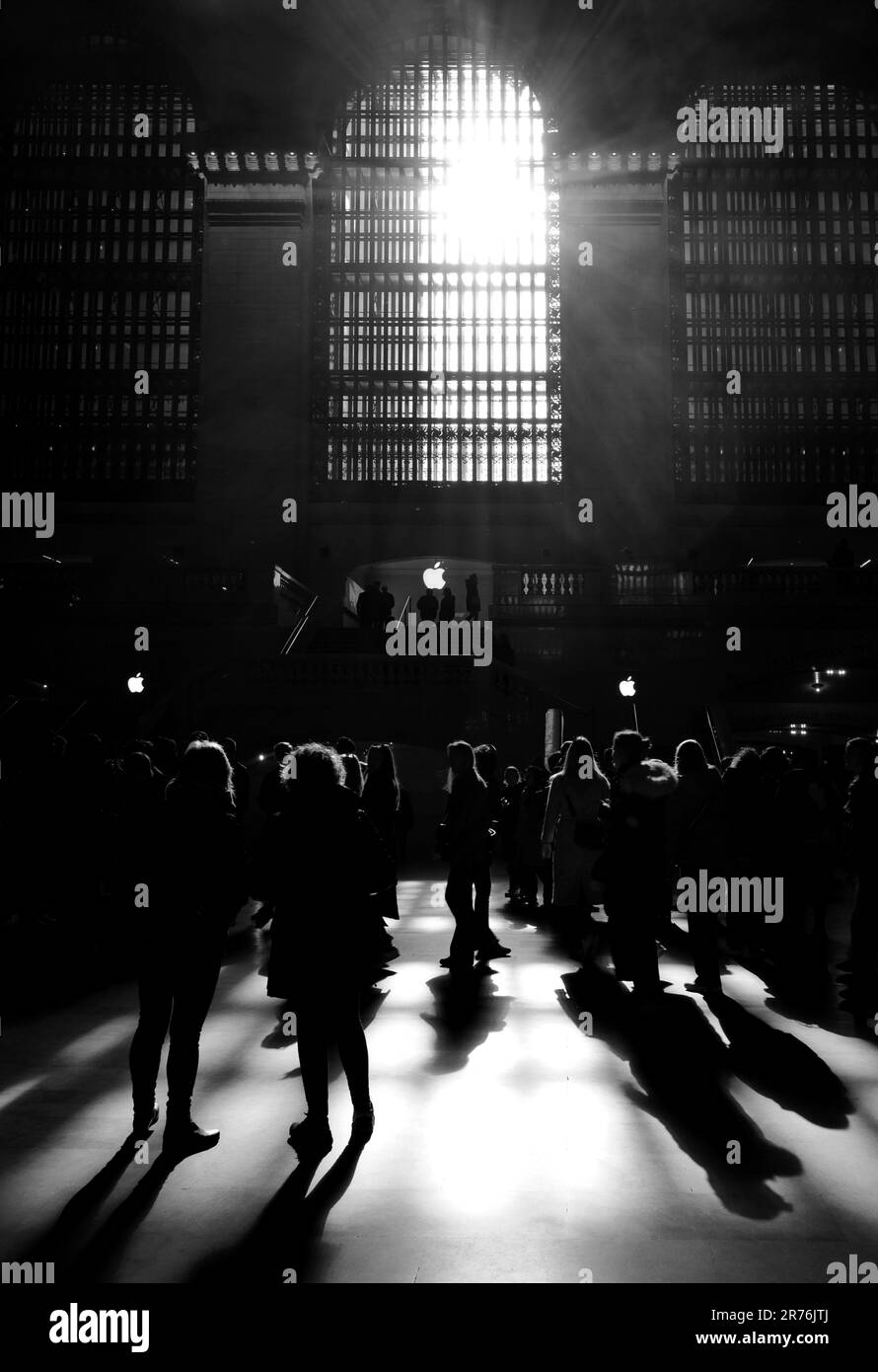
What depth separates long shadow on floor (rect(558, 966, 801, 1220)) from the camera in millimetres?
3707

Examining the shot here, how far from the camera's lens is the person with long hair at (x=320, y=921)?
4.05 m

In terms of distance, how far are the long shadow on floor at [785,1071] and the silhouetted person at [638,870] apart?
58cm

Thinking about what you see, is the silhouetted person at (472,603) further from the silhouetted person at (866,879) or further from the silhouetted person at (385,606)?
the silhouetted person at (866,879)

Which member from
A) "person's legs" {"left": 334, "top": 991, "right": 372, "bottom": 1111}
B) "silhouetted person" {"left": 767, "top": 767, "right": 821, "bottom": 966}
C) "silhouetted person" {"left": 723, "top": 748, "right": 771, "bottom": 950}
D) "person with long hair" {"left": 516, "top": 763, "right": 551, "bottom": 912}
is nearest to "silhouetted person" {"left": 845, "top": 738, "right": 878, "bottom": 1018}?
"silhouetted person" {"left": 723, "top": 748, "right": 771, "bottom": 950}

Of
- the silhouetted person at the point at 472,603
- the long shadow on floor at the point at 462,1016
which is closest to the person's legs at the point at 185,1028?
the long shadow on floor at the point at 462,1016

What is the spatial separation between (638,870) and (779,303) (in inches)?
966

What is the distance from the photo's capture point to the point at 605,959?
26.4 feet

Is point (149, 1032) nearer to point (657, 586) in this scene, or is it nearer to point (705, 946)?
point (705, 946)

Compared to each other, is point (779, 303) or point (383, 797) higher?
point (779, 303)

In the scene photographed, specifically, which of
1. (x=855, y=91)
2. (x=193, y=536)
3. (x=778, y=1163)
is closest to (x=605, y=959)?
(x=778, y=1163)

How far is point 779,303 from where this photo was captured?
26656 mm

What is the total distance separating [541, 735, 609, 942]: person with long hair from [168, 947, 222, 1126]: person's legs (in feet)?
11.9

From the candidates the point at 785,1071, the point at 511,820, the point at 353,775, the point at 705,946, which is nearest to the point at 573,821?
the point at 705,946
